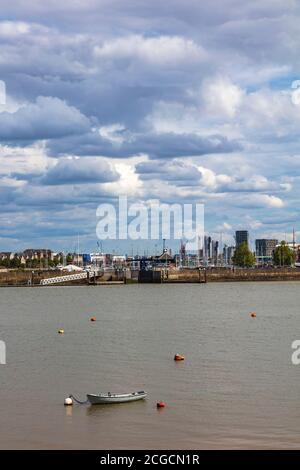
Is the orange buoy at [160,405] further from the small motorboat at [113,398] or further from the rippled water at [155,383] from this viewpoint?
the small motorboat at [113,398]

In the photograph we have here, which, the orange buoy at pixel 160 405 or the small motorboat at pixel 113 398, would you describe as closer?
the orange buoy at pixel 160 405

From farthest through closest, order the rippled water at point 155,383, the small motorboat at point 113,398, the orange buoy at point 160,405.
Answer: the small motorboat at point 113,398 → the orange buoy at point 160,405 → the rippled water at point 155,383

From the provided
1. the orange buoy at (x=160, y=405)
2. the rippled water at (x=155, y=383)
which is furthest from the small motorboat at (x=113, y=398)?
the orange buoy at (x=160, y=405)

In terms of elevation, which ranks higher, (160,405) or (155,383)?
(155,383)

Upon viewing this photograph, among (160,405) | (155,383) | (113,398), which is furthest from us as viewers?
(155,383)

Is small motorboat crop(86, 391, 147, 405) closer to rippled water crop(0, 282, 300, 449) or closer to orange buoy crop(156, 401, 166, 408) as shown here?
rippled water crop(0, 282, 300, 449)

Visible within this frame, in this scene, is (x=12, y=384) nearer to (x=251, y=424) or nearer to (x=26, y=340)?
(x=251, y=424)

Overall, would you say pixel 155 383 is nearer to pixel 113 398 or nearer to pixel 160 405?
pixel 113 398

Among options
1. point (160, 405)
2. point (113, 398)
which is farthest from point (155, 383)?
point (160, 405)
